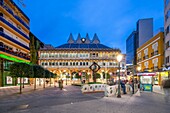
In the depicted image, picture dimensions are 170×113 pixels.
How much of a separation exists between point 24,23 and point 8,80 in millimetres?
19485

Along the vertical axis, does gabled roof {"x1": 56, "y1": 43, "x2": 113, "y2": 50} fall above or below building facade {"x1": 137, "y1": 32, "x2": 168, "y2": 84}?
above

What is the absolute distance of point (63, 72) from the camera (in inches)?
4026

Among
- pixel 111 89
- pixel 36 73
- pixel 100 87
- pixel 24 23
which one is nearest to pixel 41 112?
pixel 111 89

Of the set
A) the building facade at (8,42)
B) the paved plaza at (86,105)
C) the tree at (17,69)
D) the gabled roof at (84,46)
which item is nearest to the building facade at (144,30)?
the gabled roof at (84,46)

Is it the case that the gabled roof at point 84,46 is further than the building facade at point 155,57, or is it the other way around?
the gabled roof at point 84,46

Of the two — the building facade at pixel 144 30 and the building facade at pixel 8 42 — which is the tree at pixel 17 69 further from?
the building facade at pixel 144 30

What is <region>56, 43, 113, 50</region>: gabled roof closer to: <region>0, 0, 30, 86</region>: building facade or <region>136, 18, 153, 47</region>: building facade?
<region>136, 18, 153, 47</region>: building facade

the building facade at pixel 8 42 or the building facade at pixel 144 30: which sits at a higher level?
the building facade at pixel 144 30

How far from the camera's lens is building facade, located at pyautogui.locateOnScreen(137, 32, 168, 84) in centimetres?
4841

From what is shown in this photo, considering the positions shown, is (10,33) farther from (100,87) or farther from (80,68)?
(80,68)

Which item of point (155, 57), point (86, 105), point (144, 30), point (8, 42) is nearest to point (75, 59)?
point (144, 30)

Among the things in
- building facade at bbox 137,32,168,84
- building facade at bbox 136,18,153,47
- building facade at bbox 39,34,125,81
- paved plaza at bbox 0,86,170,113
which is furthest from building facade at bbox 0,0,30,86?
building facade at bbox 136,18,153,47

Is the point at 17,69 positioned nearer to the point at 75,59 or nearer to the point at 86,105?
the point at 86,105

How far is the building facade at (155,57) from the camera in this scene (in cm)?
4841
